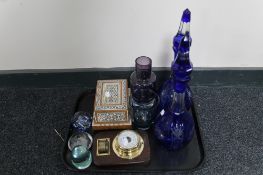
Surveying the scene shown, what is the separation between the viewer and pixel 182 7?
0.96m

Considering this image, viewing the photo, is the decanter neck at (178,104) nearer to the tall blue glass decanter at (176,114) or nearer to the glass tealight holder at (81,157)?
the tall blue glass decanter at (176,114)

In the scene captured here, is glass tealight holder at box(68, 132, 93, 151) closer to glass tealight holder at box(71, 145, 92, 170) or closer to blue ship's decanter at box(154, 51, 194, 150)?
glass tealight holder at box(71, 145, 92, 170)

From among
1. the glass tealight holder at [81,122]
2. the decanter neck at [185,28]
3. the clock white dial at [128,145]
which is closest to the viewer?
the decanter neck at [185,28]

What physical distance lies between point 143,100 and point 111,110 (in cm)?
11

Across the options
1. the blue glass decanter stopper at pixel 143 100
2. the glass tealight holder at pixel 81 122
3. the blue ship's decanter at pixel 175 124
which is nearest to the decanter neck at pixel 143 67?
the blue glass decanter stopper at pixel 143 100

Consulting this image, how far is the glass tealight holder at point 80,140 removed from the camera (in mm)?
985

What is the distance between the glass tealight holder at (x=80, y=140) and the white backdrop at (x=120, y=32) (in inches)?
10.9

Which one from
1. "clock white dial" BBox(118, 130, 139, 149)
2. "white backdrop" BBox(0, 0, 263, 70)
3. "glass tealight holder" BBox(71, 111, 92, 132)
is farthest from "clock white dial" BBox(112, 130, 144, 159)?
"white backdrop" BBox(0, 0, 263, 70)

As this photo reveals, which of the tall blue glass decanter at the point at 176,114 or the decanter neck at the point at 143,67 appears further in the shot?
the decanter neck at the point at 143,67

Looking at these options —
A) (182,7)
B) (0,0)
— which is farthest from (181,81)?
(0,0)

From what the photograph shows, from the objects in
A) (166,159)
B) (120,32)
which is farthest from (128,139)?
(120,32)

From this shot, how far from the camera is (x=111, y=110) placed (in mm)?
972

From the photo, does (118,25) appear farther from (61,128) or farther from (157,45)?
(61,128)

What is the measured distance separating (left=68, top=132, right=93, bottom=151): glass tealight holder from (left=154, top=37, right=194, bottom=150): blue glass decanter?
0.22m
